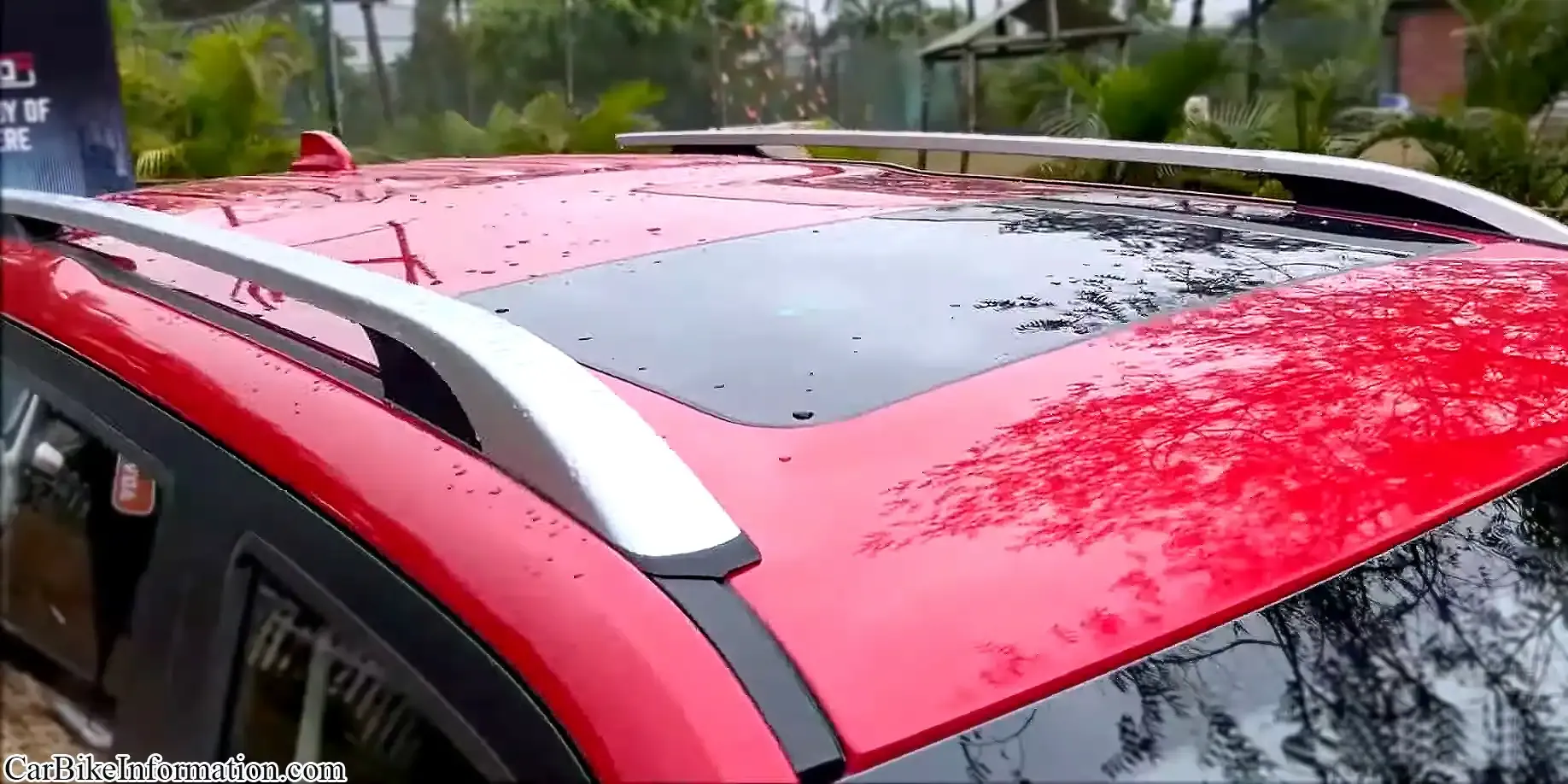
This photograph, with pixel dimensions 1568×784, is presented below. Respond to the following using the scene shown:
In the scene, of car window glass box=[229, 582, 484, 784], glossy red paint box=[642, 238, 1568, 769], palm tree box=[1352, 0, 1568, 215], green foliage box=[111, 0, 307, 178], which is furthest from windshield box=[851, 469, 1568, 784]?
green foliage box=[111, 0, 307, 178]

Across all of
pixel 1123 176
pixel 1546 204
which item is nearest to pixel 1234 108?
pixel 1546 204

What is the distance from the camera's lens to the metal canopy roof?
44.8ft

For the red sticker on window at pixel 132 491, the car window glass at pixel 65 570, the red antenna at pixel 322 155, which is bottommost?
the car window glass at pixel 65 570

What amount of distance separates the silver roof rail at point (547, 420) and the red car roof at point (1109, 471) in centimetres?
8

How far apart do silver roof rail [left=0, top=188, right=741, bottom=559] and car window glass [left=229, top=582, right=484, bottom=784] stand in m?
0.21

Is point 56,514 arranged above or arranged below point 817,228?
below

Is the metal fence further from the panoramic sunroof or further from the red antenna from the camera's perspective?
the panoramic sunroof

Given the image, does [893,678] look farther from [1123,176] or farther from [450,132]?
[450,132]

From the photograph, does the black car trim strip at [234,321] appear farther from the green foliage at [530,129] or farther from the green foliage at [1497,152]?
the green foliage at [530,129]

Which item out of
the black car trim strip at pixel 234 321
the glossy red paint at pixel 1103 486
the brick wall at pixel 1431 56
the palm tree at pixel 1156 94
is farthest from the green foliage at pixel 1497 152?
the black car trim strip at pixel 234 321

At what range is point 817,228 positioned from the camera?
82.9 inches

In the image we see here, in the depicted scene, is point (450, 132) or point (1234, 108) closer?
point (1234, 108)

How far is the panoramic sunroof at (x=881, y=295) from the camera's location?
1.52 metres

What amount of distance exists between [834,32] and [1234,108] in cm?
745
